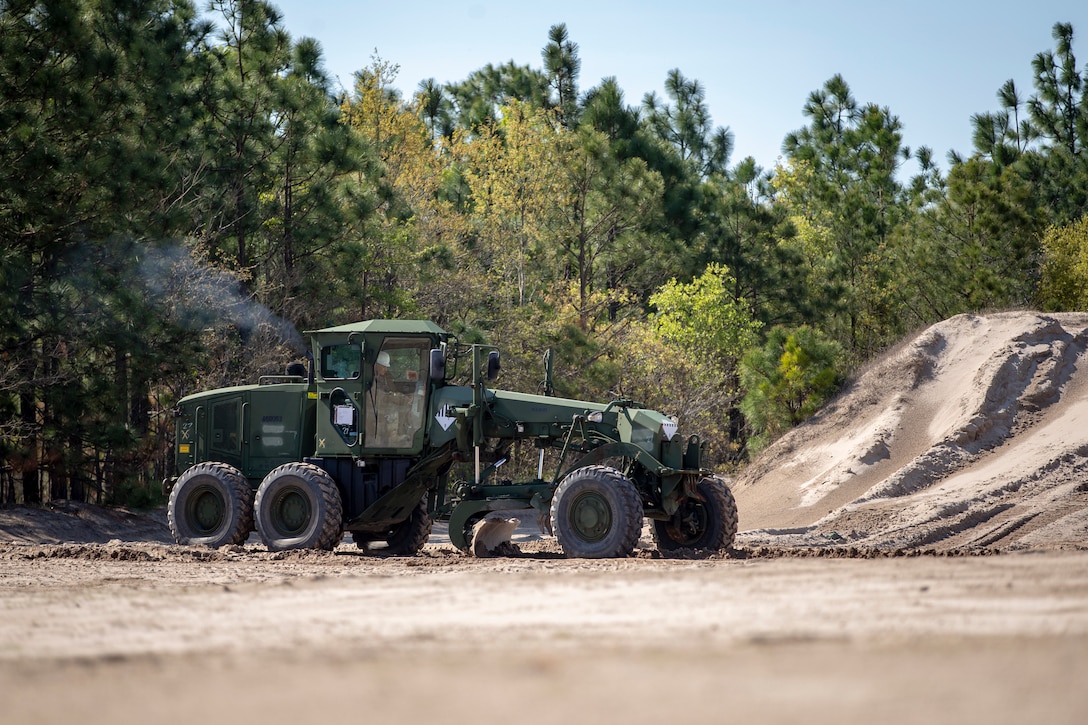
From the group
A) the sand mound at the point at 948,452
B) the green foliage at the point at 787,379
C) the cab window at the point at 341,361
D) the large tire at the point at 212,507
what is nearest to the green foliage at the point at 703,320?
the green foliage at the point at 787,379

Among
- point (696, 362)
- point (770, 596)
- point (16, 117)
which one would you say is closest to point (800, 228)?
point (696, 362)

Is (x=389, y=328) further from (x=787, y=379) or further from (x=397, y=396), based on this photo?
(x=787, y=379)

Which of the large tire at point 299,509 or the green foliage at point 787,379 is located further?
the green foliage at point 787,379

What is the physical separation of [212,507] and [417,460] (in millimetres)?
2743

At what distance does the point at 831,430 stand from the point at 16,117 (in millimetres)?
17478

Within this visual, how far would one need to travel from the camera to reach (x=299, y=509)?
14.5m

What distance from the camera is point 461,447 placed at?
1421cm

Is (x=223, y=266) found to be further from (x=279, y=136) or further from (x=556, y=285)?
(x=556, y=285)

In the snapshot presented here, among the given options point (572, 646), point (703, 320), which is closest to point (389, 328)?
point (572, 646)

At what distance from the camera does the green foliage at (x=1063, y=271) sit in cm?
3225

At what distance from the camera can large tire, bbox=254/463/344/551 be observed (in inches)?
559

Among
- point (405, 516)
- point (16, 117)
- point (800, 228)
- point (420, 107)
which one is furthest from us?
point (800, 228)

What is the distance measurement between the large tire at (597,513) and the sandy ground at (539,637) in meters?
0.30

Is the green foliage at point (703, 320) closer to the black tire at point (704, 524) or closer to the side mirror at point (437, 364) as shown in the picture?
the black tire at point (704, 524)
